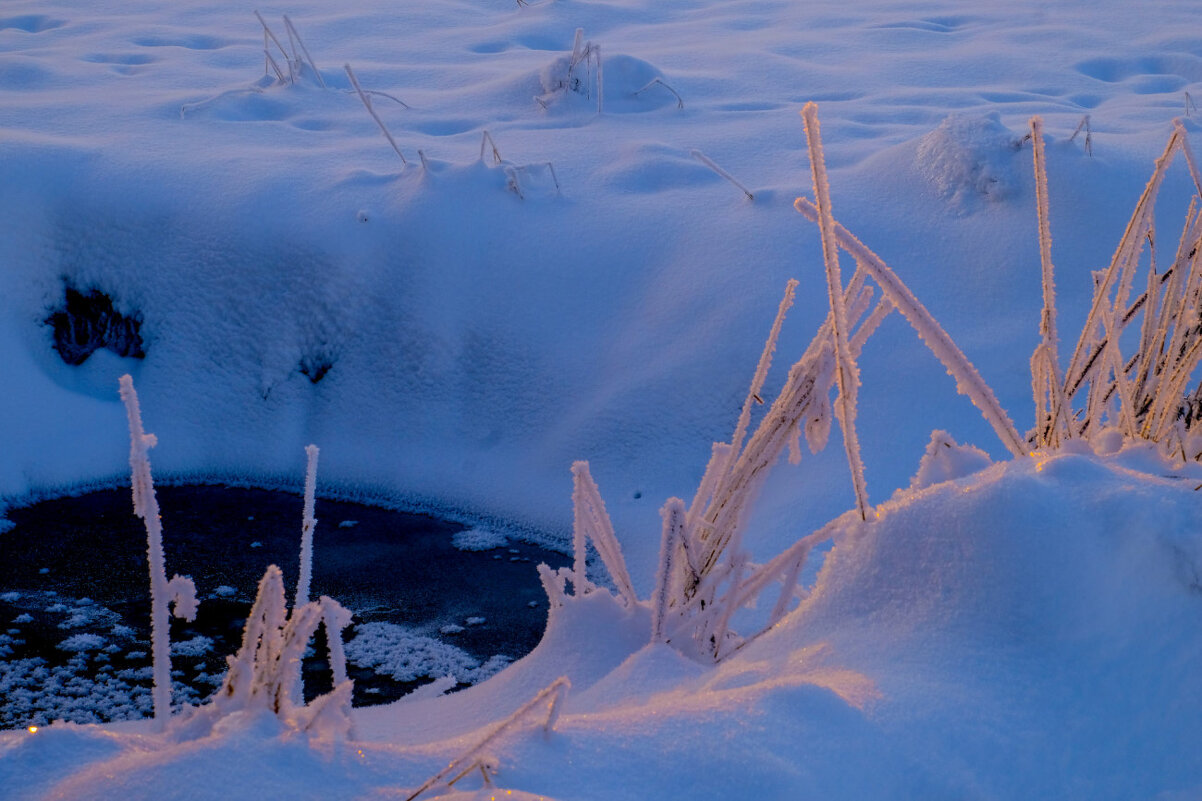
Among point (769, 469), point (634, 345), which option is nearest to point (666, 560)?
point (769, 469)

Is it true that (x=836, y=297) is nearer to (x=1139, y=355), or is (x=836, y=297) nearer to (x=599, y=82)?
(x=1139, y=355)

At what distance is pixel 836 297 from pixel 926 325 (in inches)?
5.0

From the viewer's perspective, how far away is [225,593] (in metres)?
2.38

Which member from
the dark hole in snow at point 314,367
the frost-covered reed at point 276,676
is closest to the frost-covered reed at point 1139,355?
the frost-covered reed at point 276,676

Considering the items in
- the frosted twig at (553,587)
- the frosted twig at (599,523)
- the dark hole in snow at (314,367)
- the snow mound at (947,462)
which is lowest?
the dark hole in snow at (314,367)

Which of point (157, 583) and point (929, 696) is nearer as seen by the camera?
point (929, 696)

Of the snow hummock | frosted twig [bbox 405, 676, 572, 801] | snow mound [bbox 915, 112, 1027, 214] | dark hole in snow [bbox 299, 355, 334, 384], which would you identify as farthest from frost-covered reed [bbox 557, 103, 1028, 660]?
snow mound [bbox 915, 112, 1027, 214]

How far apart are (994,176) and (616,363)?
1.26m

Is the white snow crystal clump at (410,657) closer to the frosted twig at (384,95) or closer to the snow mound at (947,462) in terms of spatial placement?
the snow mound at (947,462)

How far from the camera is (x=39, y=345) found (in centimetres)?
297

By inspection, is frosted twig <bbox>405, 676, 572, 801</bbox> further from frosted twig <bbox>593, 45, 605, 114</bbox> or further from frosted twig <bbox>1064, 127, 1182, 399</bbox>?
frosted twig <bbox>593, 45, 605, 114</bbox>

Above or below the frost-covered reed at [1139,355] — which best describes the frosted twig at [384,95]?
above

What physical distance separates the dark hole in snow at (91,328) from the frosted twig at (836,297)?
2635 millimetres

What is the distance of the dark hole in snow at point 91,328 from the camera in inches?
118
